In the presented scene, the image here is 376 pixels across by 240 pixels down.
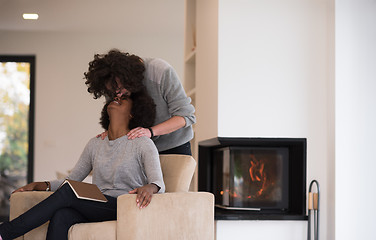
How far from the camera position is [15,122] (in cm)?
872

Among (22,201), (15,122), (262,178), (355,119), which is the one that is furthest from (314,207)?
(15,122)

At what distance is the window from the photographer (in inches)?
340

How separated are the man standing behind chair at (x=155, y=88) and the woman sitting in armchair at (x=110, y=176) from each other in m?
0.06

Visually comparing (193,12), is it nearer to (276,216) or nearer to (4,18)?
(276,216)

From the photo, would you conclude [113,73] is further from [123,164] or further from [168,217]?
[168,217]

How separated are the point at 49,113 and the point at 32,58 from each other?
0.83 meters

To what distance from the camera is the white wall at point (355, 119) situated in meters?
3.87

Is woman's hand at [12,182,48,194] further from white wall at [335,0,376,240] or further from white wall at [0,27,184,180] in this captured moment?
white wall at [0,27,184,180]

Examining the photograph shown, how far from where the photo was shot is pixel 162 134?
2943mm

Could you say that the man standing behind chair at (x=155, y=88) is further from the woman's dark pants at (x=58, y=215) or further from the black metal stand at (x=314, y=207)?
the black metal stand at (x=314, y=207)

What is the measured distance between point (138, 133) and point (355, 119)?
172cm

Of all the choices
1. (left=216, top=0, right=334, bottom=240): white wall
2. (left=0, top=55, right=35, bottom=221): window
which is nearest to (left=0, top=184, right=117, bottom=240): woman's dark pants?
(left=216, top=0, right=334, bottom=240): white wall

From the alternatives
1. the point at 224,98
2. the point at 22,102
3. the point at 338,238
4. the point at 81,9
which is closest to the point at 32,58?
the point at 22,102

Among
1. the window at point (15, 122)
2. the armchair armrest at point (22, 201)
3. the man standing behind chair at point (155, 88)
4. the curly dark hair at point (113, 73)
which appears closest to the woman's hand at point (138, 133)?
the man standing behind chair at point (155, 88)
